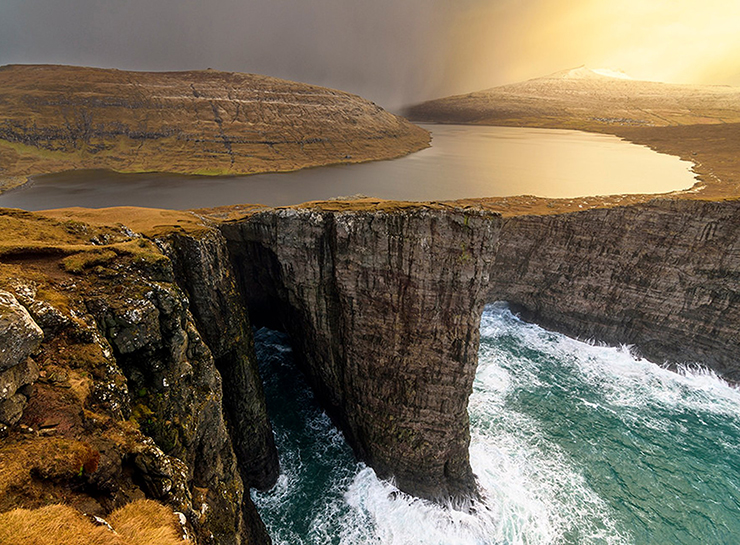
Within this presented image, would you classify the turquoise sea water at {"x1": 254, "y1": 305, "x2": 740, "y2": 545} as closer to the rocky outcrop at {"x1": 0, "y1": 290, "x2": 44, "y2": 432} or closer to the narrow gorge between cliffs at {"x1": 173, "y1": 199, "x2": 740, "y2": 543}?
the narrow gorge between cliffs at {"x1": 173, "y1": 199, "x2": 740, "y2": 543}

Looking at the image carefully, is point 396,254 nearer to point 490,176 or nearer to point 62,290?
point 62,290

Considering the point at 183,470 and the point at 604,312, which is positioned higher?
the point at 183,470

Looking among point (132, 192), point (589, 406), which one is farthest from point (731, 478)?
point (132, 192)

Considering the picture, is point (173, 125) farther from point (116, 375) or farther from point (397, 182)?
point (116, 375)

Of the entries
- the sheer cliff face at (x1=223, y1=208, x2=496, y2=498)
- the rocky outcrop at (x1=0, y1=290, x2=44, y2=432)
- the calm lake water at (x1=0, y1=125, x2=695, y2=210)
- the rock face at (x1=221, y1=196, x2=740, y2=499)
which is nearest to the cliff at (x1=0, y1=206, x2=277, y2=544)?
the rocky outcrop at (x1=0, y1=290, x2=44, y2=432)

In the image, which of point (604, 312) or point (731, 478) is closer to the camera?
point (731, 478)

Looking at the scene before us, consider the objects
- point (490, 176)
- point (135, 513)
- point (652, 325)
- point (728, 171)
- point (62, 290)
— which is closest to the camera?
point (135, 513)

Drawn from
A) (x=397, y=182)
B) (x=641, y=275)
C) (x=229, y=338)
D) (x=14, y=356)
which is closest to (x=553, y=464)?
(x=641, y=275)
